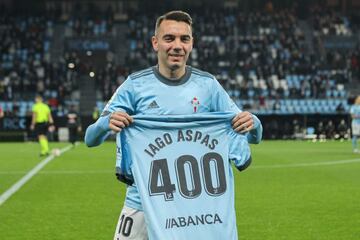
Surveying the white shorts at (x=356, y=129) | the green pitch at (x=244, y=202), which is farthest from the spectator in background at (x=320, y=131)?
the green pitch at (x=244, y=202)

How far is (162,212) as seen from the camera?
506cm

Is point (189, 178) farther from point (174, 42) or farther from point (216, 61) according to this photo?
Result: point (216, 61)

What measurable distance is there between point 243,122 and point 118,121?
2.55 ft

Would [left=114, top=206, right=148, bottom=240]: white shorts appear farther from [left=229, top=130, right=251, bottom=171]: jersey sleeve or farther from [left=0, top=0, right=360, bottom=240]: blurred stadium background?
[left=0, top=0, right=360, bottom=240]: blurred stadium background

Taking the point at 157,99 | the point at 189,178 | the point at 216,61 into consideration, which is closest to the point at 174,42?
the point at 157,99

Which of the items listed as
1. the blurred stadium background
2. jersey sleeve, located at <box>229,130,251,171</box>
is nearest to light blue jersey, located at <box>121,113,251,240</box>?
jersey sleeve, located at <box>229,130,251,171</box>

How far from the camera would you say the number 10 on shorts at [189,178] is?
16.7 feet

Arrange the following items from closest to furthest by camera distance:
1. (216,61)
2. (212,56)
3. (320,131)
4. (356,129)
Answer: (356,129)
(320,131)
(216,61)
(212,56)

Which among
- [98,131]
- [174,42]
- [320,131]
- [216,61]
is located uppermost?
[216,61]

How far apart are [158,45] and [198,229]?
1.19 m

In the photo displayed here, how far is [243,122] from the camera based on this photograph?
5.09 m

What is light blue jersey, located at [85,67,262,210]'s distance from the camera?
5211 mm

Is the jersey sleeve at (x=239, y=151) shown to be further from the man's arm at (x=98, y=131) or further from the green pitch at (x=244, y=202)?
the green pitch at (x=244, y=202)

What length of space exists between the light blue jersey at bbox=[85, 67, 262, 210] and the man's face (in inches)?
5.5
